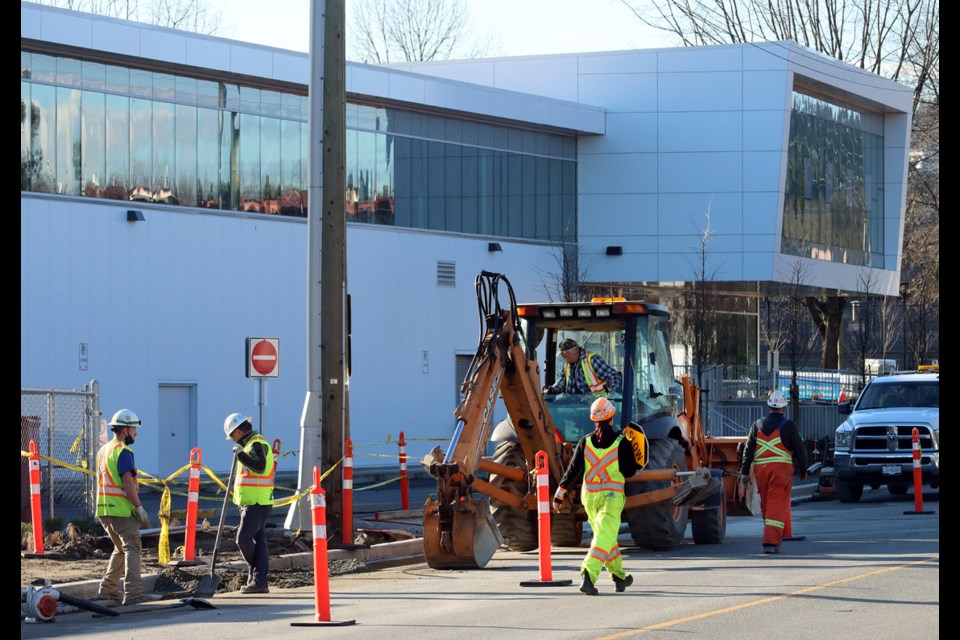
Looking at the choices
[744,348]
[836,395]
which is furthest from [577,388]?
[744,348]

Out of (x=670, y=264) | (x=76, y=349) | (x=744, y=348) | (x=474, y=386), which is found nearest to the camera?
(x=474, y=386)

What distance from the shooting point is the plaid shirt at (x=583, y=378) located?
1691 centimetres

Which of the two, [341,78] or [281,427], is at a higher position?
[341,78]

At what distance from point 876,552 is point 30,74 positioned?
19.5 metres

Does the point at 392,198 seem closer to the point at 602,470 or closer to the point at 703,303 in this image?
the point at 703,303

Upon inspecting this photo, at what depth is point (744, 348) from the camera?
5125 cm

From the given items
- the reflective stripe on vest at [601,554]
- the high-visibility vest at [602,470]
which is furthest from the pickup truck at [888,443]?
the reflective stripe on vest at [601,554]

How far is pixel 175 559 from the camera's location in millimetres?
16719

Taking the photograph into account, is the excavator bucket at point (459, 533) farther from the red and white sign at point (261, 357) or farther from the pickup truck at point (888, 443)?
the pickup truck at point (888, 443)

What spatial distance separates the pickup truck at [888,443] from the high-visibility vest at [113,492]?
47.4ft

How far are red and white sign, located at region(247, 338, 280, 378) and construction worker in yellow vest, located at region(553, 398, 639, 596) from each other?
838 cm

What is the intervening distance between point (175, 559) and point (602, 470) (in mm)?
5577

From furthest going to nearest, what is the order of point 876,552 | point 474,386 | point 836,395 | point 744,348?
point 744,348
point 836,395
point 876,552
point 474,386

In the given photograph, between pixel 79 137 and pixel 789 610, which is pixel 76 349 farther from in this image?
pixel 789 610
